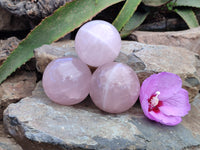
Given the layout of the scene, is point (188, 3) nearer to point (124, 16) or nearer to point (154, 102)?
point (124, 16)

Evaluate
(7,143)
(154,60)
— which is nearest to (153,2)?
(154,60)

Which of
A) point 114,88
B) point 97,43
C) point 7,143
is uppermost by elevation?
point 97,43

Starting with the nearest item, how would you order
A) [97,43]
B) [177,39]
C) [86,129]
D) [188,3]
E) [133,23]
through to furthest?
[86,129] → [97,43] → [177,39] → [133,23] → [188,3]

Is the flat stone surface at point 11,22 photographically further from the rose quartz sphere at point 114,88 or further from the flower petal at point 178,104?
the flower petal at point 178,104

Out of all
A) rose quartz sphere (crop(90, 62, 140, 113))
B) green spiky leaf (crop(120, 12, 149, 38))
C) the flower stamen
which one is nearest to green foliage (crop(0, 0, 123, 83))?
green spiky leaf (crop(120, 12, 149, 38))

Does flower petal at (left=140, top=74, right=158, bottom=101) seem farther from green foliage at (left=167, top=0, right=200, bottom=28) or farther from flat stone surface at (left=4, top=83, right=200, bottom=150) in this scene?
green foliage at (left=167, top=0, right=200, bottom=28)

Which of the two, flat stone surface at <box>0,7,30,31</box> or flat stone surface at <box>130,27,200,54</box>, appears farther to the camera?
flat stone surface at <box>0,7,30,31</box>

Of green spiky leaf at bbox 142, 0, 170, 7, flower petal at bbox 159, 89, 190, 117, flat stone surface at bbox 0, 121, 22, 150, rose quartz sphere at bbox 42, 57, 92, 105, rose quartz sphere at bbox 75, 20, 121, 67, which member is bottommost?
flat stone surface at bbox 0, 121, 22, 150

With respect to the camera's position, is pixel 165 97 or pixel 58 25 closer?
pixel 165 97
